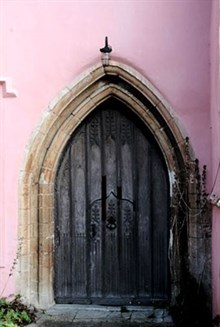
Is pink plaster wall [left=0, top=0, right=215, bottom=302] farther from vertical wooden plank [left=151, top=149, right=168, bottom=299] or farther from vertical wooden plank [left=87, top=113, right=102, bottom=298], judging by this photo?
vertical wooden plank [left=87, top=113, right=102, bottom=298]

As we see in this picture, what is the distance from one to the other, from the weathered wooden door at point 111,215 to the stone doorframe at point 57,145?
0.18 metres

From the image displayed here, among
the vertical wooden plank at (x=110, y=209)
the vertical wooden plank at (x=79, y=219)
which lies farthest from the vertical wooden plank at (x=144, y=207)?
the vertical wooden plank at (x=79, y=219)

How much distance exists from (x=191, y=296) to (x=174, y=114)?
1.70 metres

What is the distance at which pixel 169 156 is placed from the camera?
5469mm

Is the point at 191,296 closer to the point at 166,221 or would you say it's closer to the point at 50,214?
the point at 166,221

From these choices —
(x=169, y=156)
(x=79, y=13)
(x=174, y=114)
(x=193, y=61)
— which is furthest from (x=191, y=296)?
(x=79, y=13)

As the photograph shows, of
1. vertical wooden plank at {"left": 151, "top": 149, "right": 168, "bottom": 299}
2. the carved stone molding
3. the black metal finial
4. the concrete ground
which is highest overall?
the black metal finial

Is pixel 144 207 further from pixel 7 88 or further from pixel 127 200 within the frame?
pixel 7 88

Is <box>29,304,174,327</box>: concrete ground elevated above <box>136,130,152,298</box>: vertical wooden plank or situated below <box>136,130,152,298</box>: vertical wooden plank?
below

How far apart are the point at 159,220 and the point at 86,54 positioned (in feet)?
5.98

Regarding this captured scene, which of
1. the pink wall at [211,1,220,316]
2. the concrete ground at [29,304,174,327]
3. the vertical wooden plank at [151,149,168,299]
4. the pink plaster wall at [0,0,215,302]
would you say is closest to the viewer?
the pink wall at [211,1,220,316]

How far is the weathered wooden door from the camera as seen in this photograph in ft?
18.7

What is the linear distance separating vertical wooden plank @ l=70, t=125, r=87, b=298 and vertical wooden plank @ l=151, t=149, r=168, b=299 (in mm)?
717

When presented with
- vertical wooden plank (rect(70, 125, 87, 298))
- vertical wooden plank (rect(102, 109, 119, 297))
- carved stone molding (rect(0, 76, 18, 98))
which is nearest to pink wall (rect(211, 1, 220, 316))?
vertical wooden plank (rect(102, 109, 119, 297))
